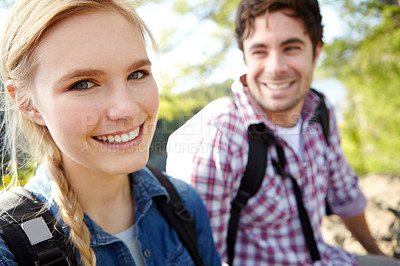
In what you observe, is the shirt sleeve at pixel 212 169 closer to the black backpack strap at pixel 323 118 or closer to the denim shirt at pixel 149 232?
the denim shirt at pixel 149 232

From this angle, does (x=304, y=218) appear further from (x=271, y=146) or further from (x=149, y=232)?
(x=149, y=232)

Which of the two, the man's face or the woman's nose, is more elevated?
the man's face

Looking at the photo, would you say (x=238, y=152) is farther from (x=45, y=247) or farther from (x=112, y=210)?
(x=45, y=247)

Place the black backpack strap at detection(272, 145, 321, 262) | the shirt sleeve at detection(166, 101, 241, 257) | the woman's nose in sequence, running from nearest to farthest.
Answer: the woman's nose
the shirt sleeve at detection(166, 101, 241, 257)
the black backpack strap at detection(272, 145, 321, 262)

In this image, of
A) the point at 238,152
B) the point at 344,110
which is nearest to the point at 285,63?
the point at 238,152

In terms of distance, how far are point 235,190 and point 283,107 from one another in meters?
0.68

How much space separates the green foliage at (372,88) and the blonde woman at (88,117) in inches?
154

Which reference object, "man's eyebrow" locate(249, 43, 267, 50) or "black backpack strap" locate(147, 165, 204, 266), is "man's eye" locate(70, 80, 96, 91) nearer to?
"black backpack strap" locate(147, 165, 204, 266)

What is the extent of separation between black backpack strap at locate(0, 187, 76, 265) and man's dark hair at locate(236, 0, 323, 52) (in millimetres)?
1645

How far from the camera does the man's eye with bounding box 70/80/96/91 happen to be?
3.68ft

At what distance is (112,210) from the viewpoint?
140cm

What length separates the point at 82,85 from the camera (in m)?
1.14

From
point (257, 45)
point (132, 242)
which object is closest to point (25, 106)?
point (132, 242)

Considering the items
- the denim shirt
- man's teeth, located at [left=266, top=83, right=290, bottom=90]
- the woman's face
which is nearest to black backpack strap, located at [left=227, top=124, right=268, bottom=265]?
the denim shirt
